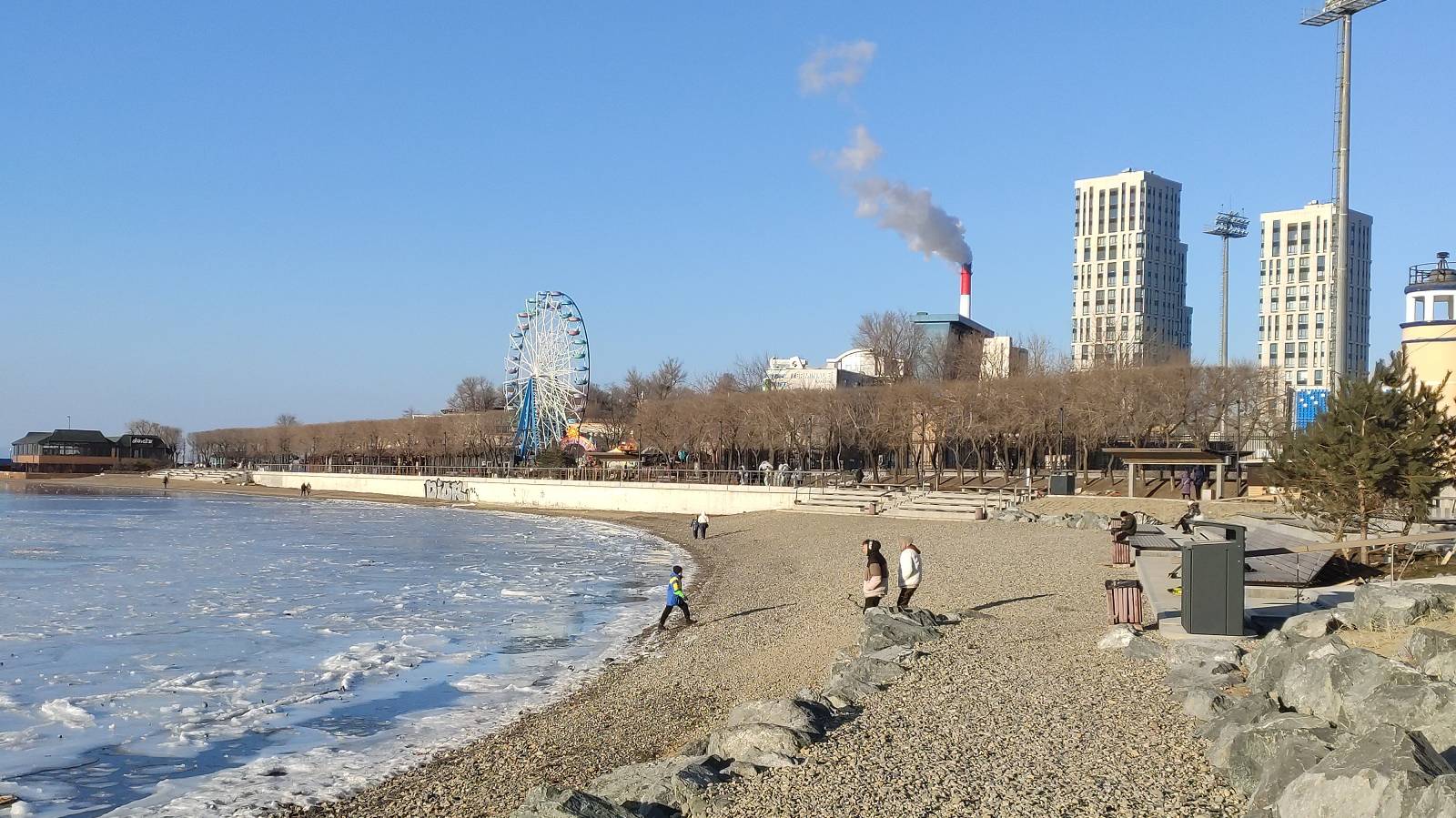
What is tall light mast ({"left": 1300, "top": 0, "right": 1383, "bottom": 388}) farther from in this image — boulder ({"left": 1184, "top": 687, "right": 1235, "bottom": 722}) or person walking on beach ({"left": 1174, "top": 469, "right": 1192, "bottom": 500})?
boulder ({"left": 1184, "top": 687, "right": 1235, "bottom": 722})

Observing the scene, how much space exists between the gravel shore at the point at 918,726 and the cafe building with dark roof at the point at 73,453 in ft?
463

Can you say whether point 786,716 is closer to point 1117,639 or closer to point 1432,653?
point 1117,639

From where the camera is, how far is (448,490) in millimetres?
79250

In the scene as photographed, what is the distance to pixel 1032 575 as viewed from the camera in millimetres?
22656

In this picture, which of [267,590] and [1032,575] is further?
[267,590]

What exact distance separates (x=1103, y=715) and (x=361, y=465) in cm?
10039

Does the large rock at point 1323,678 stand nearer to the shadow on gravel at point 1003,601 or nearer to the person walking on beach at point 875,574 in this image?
the person walking on beach at point 875,574

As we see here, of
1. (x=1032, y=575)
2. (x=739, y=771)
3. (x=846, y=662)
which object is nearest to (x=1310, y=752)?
(x=739, y=771)

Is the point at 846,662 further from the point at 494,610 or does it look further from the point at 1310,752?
the point at 494,610

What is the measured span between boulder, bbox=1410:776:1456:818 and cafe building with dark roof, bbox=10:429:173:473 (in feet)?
510

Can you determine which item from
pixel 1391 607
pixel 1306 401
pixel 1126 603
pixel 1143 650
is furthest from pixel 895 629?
pixel 1306 401

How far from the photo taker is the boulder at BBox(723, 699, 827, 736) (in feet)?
32.9

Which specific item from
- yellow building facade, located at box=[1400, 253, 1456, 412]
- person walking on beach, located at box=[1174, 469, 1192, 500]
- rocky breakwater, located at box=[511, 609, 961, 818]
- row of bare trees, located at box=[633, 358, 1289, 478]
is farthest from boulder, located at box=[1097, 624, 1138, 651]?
row of bare trees, located at box=[633, 358, 1289, 478]

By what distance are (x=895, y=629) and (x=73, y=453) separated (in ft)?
491
